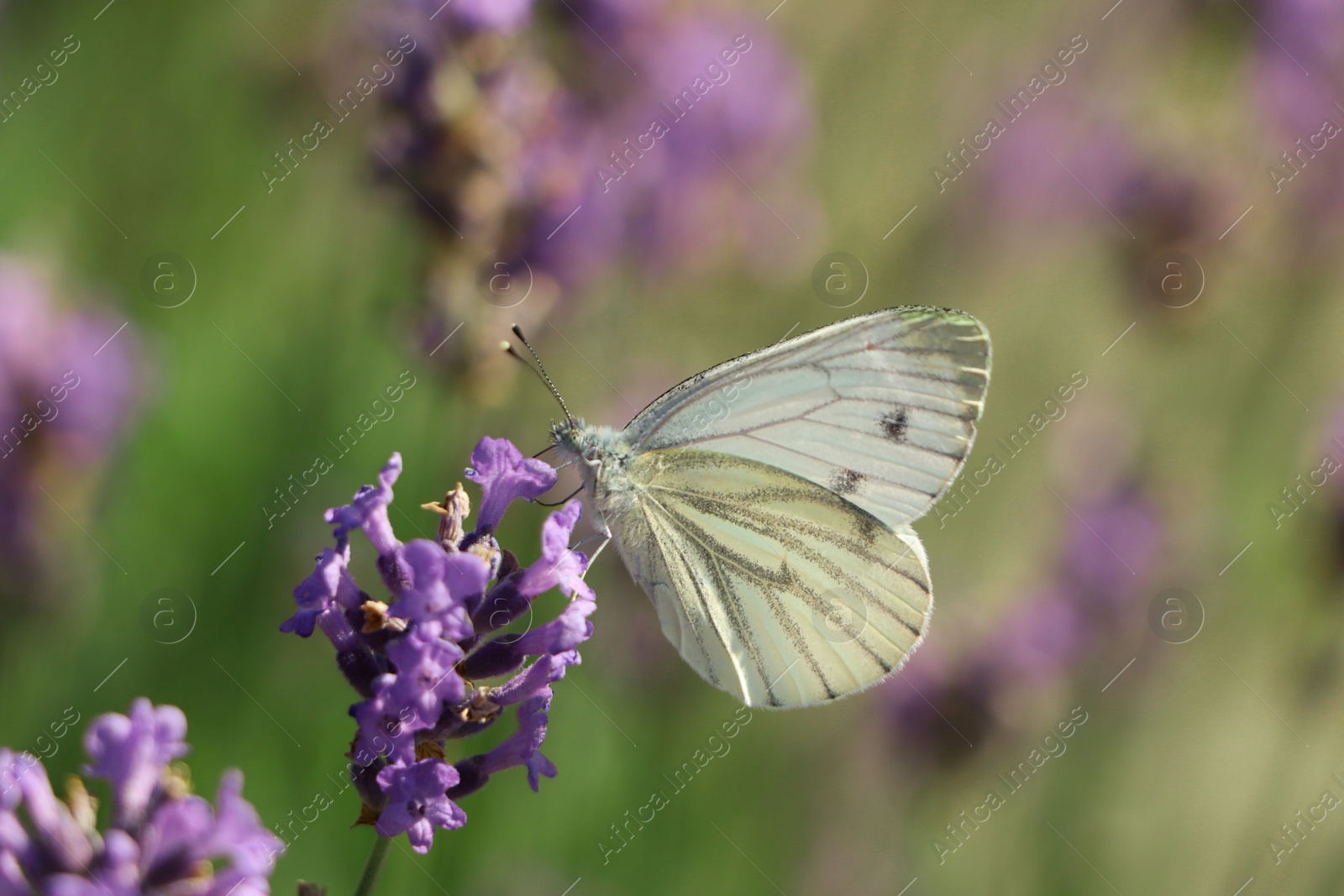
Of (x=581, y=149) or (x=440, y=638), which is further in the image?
(x=581, y=149)

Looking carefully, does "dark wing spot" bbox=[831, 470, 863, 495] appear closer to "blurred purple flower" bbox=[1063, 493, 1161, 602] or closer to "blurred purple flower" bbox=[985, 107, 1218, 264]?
"blurred purple flower" bbox=[1063, 493, 1161, 602]

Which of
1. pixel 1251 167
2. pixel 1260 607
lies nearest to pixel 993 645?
pixel 1251 167

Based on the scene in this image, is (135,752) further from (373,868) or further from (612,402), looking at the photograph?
(612,402)

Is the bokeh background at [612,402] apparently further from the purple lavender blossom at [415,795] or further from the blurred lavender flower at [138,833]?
the blurred lavender flower at [138,833]

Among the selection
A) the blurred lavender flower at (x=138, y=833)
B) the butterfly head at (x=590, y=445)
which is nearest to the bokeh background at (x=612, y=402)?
the butterfly head at (x=590, y=445)

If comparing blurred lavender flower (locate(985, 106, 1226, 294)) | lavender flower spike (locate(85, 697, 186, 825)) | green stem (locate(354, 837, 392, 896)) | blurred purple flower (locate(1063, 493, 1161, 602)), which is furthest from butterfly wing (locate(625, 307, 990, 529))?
blurred lavender flower (locate(985, 106, 1226, 294))

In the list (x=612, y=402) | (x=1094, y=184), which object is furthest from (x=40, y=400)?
(x=1094, y=184)
